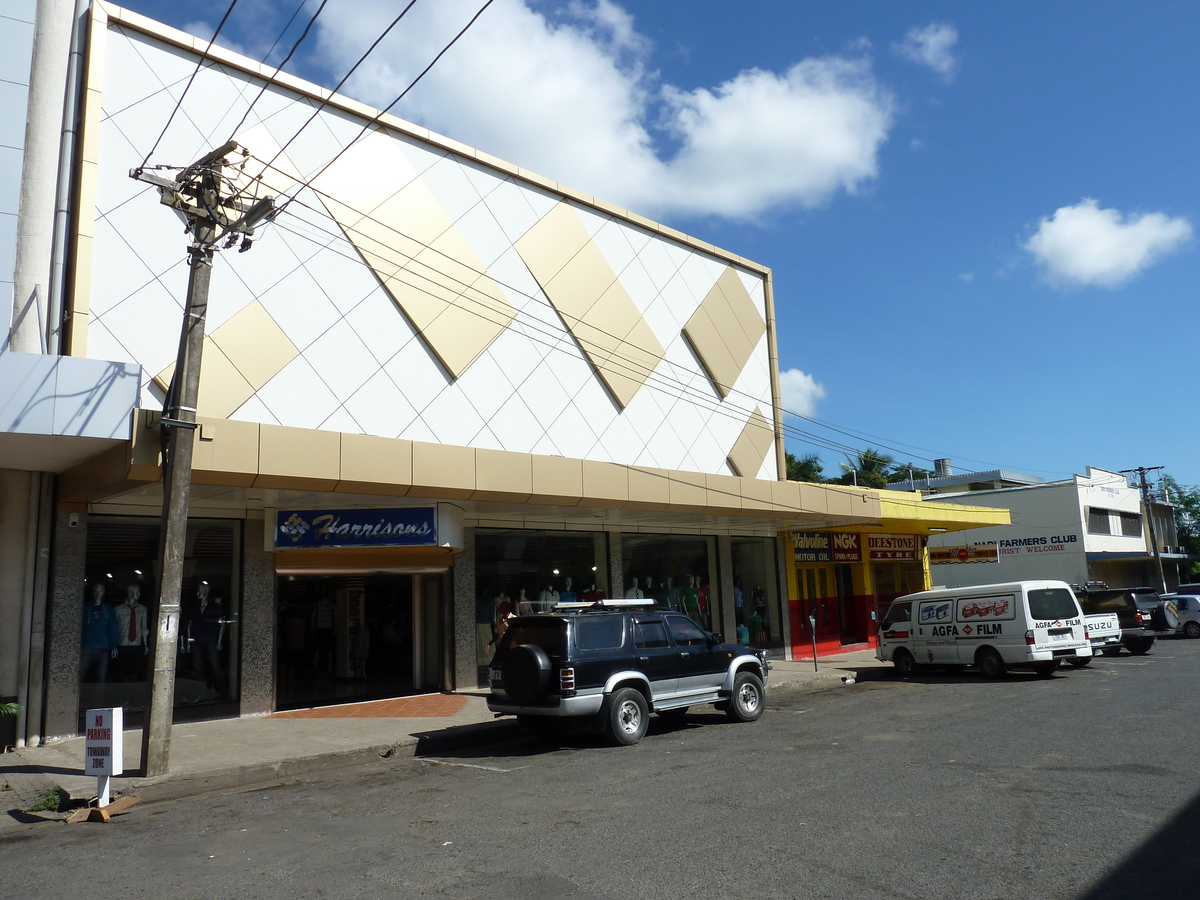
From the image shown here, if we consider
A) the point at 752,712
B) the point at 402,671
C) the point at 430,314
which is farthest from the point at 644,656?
the point at 430,314

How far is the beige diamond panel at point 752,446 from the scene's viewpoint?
23.1 meters

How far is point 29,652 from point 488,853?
29.6 feet

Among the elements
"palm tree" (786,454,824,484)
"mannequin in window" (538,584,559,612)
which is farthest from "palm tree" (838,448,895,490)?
"mannequin in window" (538,584,559,612)

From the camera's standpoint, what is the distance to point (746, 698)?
1347 cm

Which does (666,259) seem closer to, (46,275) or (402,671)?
(402,671)

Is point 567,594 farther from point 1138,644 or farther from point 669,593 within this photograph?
point 1138,644

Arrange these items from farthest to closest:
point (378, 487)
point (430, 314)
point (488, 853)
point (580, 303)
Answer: point (580, 303) → point (430, 314) → point (378, 487) → point (488, 853)

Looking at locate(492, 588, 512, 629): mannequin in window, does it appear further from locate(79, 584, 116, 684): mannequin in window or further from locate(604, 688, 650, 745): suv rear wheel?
locate(79, 584, 116, 684): mannequin in window

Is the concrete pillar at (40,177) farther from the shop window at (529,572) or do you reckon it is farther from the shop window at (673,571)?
the shop window at (673,571)

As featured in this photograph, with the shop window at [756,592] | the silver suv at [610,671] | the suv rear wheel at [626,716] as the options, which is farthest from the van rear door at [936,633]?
the suv rear wheel at [626,716]

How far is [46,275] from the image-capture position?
41.2 ft

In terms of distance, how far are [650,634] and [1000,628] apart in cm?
889

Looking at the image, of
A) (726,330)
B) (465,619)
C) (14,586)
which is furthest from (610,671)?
(726,330)

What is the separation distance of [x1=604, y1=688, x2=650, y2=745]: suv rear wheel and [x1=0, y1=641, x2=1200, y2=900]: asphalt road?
1.45 ft
